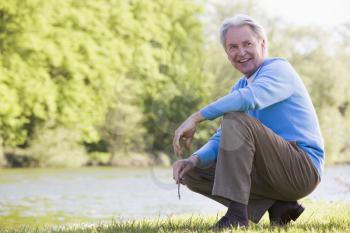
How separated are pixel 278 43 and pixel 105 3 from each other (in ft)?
23.9

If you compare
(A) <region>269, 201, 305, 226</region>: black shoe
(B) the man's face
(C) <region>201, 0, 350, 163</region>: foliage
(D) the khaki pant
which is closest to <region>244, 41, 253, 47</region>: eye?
(B) the man's face

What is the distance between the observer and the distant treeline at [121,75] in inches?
820

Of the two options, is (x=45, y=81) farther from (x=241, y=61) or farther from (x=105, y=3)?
(x=241, y=61)

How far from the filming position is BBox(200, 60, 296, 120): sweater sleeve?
3549 mm

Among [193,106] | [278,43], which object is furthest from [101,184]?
[278,43]

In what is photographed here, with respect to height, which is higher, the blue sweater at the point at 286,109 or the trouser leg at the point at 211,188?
the blue sweater at the point at 286,109

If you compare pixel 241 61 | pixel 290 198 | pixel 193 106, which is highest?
pixel 241 61

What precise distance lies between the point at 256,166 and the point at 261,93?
0.43 meters

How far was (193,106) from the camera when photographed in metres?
25.6

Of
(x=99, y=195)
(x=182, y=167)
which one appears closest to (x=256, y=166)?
(x=182, y=167)

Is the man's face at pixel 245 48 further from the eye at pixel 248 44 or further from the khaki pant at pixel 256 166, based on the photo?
the khaki pant at pixel 256 166

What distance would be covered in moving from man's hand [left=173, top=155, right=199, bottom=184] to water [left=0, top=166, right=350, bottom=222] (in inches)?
124

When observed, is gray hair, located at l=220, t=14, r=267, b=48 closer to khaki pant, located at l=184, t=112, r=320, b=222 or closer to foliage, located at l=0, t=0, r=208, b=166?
khaki pant, located at l=184, t=112, r=320, b=222

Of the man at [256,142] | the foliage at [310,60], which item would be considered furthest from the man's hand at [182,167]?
the foliage at [310,60]
